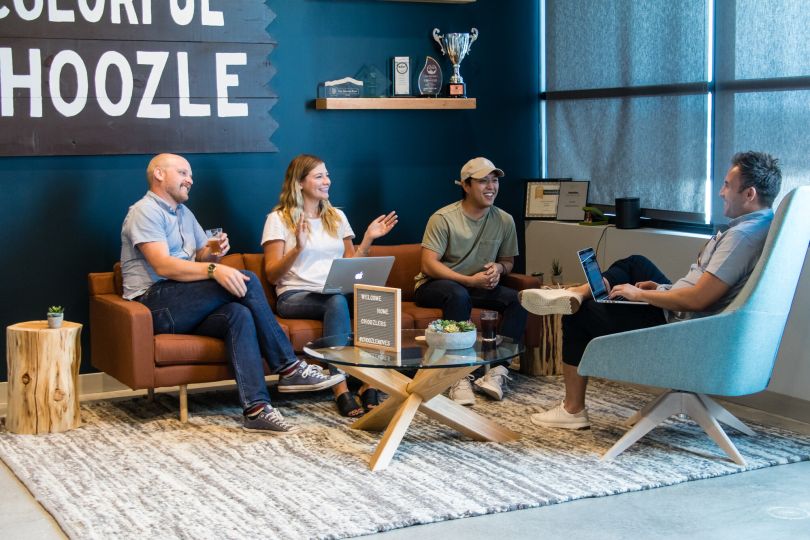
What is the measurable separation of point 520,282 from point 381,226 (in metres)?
0.78

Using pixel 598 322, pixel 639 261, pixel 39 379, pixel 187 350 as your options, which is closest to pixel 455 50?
pixel 639 261

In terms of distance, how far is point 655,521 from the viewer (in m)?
3.54

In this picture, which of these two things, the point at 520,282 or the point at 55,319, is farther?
the point at 520,282

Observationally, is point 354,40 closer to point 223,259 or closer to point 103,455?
point 223,259

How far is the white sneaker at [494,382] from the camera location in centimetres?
518

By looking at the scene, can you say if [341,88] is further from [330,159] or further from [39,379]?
[39,379]

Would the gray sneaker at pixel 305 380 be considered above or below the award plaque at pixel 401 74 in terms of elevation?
below

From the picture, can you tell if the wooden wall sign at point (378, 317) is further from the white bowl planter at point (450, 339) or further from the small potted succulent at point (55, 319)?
the small potted succulent at point (55, 319)

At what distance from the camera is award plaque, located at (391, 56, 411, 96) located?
19.8ft

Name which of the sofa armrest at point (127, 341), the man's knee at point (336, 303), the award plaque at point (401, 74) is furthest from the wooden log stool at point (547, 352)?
the sofa armrest at point (127, 341)

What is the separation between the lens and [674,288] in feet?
14.2

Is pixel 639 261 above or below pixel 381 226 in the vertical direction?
below

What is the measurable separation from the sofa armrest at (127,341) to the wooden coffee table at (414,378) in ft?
2.58

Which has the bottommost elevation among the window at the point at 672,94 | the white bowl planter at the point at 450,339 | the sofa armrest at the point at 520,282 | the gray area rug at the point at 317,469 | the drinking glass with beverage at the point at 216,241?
the gray area rug at the point at 317,469
